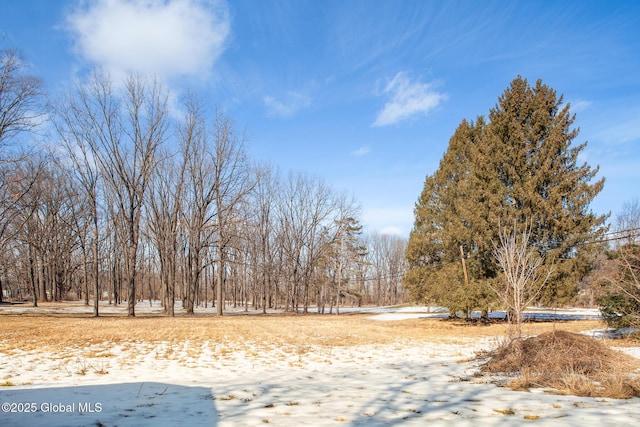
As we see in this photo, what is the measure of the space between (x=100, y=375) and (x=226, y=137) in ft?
71.0

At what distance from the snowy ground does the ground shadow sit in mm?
11

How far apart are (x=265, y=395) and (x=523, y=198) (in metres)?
17.5

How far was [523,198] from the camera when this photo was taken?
60.3ft

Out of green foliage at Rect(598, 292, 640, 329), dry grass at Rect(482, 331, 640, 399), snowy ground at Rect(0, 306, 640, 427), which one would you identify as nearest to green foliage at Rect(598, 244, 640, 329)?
green foliage at Rect(598, 292, 640, 329)

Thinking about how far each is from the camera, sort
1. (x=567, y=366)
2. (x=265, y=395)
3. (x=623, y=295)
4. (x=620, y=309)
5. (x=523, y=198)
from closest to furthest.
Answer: (x=265, y=395)
(x=567, y=366)
(x=623, y=295)
(x=620, y=309)
(x=523, y=198)

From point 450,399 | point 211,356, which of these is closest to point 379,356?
point 211,356

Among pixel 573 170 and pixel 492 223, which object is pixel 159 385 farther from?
pixel 573 170

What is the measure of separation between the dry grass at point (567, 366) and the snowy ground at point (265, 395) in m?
0.42

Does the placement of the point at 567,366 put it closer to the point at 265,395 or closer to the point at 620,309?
the point at 265,395

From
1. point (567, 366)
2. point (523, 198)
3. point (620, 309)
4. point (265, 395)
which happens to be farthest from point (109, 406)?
point (523, 198)

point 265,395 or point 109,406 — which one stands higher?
point 109,406

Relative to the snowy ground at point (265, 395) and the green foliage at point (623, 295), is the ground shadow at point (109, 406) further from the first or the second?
the green foliage at point (623, 295)

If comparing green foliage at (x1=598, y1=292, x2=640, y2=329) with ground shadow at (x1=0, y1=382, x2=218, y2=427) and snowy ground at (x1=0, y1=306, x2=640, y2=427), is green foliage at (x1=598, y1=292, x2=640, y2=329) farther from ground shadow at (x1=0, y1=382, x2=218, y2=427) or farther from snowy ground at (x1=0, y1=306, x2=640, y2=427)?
ground shadow at (x1=0, y1=382, x2=218, y2=427)

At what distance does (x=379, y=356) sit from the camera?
9586mm
